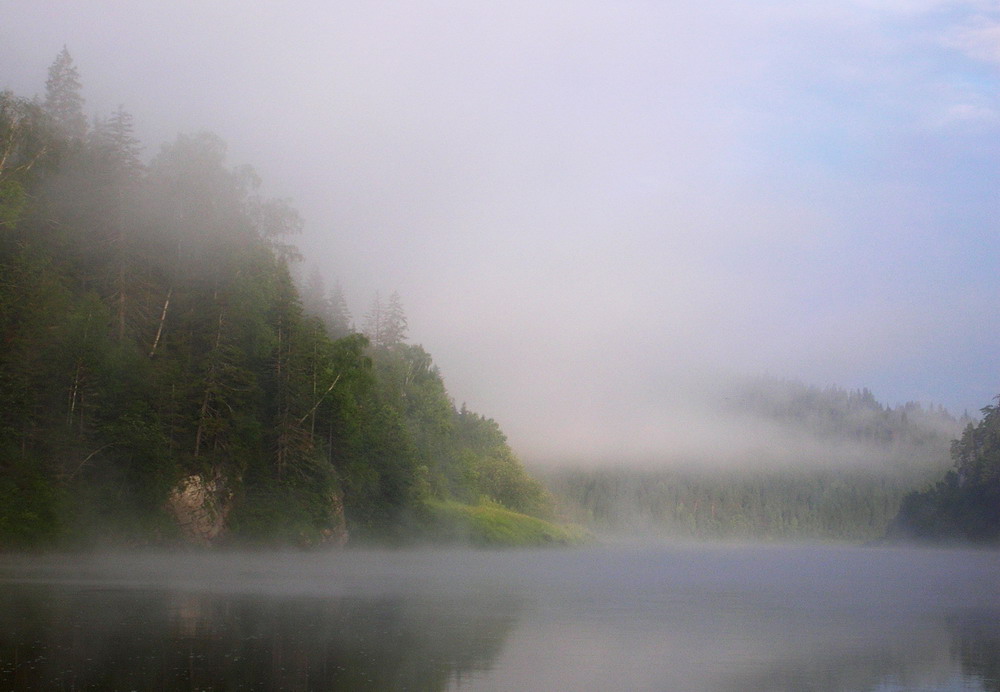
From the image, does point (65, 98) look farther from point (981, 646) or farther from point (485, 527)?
point (981, 646)

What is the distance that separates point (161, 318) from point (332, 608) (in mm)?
41897

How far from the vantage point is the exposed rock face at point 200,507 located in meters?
60.8

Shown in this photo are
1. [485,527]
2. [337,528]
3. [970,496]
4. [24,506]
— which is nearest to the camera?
[24,506]

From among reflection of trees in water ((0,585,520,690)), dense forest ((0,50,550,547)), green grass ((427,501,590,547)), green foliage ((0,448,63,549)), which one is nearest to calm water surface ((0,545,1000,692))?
reflection of trees in water ((0,585,520,690))

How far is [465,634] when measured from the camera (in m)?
26.0

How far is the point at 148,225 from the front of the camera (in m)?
71.3

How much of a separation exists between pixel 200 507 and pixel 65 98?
143 feet

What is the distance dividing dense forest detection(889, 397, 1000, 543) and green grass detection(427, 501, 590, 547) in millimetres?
64728

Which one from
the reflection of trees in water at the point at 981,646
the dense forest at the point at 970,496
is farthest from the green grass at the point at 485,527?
the dense forest at the point at 970,496

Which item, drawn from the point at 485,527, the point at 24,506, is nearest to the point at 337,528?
the point at 24,506

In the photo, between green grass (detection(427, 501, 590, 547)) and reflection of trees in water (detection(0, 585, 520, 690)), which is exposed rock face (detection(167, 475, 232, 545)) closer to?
reflection of trees in water (detection(0, 585, 520, 690))

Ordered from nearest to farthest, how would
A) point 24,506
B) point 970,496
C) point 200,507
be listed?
point 24,506, point 200,507, point 970,496

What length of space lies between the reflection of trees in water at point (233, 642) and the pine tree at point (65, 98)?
59.9 meters

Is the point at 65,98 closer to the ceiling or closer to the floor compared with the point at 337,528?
closer to the ceiling
